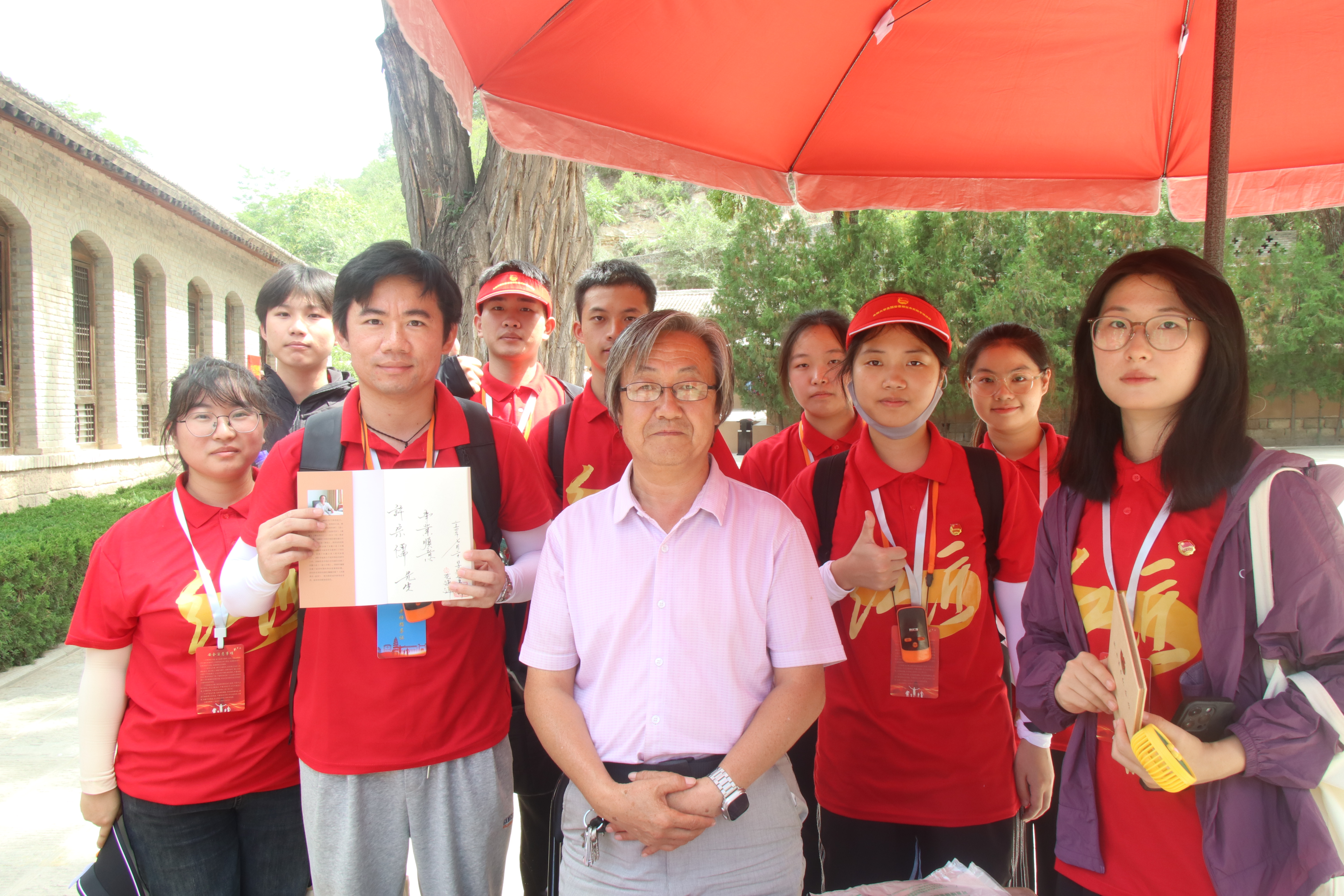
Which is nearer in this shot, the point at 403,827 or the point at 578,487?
the point at 403,827

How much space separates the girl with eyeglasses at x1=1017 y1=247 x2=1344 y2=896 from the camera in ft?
4.71

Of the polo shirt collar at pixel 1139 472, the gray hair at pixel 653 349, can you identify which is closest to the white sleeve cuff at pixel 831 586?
the gray hair at pixel 653 349

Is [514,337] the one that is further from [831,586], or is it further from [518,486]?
[831,586]

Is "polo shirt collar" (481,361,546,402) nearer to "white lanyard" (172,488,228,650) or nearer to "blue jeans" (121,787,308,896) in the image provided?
"white lanyard" (172,488,228,650)

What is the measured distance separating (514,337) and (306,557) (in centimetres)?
184

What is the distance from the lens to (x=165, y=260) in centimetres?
1466

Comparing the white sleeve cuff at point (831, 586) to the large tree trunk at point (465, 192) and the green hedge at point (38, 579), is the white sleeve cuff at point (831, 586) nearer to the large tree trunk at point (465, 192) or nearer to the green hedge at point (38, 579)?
the large tree trunk at point (465, 192)

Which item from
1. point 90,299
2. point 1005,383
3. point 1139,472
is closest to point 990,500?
point 1139,472

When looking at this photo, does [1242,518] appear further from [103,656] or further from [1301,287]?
[1301,287]

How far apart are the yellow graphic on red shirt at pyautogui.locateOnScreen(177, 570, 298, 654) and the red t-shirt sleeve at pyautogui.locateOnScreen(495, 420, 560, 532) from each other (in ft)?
2.05

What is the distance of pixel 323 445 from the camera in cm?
208

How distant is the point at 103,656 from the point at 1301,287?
24916mm

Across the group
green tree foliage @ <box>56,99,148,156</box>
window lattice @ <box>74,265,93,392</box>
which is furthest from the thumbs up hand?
green tree foliage @ <box>56,99,148,156</box>

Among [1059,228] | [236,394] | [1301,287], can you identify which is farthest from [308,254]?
[236,394]
